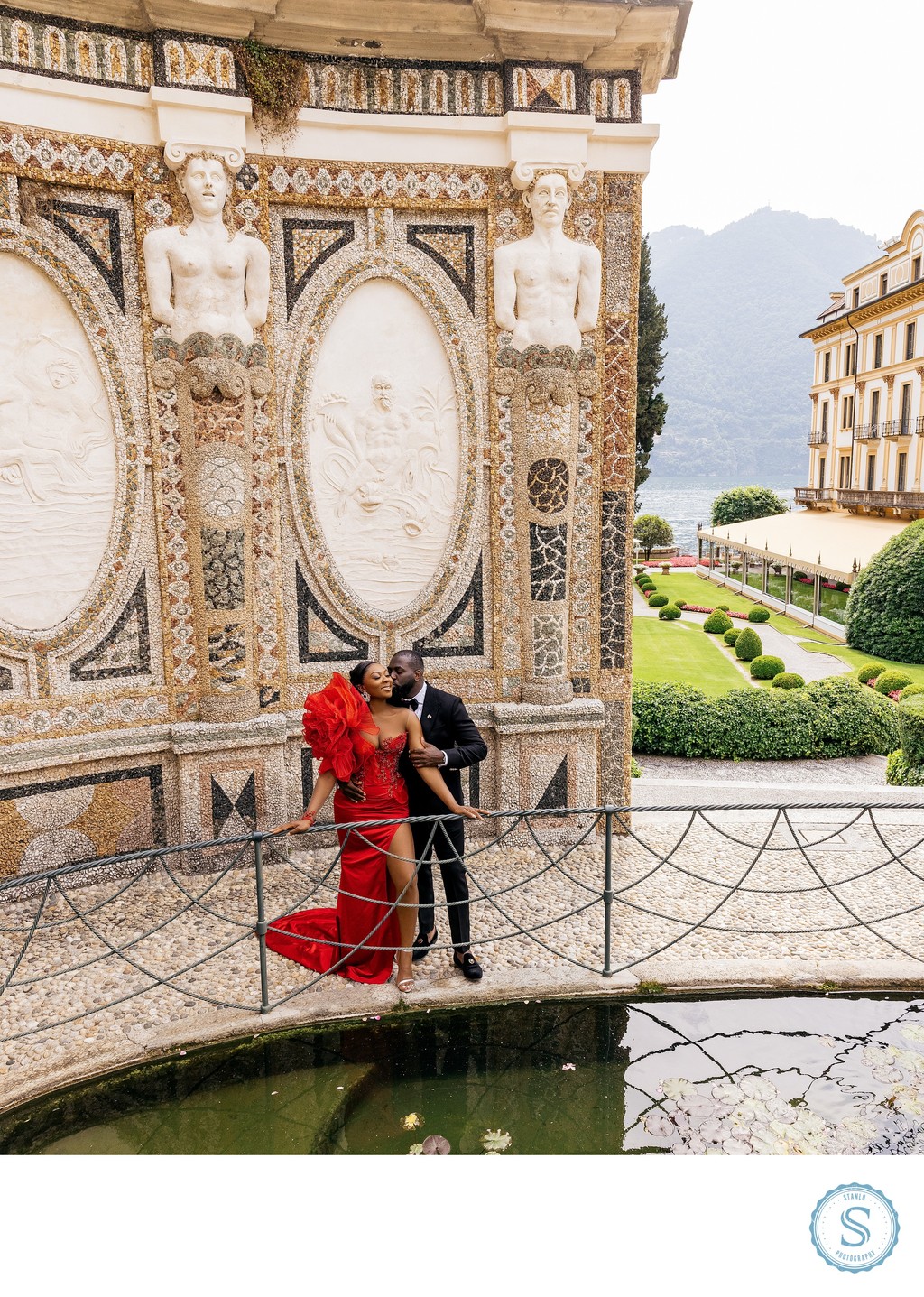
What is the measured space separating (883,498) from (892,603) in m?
10.1

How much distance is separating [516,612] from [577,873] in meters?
1.91

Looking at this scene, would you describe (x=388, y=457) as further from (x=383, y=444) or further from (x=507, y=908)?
(x=507, y=908)

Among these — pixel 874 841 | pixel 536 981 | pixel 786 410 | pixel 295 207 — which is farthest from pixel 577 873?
pixel 786 410

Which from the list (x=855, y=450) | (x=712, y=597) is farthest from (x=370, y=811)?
(x=855, y=450)

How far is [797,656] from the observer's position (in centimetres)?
2047

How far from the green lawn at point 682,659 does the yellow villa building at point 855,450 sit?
3895mm

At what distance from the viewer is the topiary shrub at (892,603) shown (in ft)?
65.0

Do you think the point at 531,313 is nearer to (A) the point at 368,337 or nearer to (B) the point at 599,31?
(A) the point at 368,337

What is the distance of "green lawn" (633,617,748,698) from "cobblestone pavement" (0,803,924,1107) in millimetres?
8193

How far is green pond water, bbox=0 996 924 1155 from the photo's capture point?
3939 mm

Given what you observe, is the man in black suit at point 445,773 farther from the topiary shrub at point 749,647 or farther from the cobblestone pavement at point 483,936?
the topiary shrub at point 749,647
